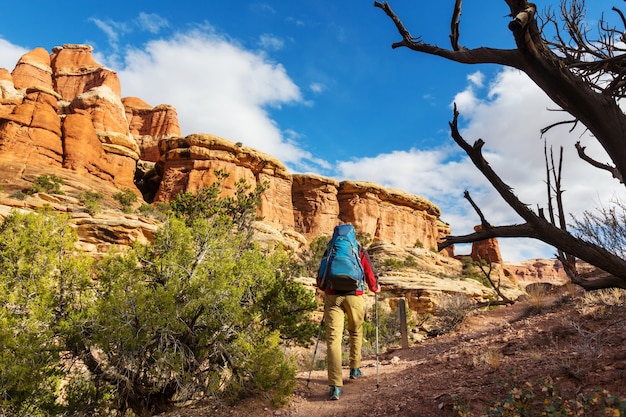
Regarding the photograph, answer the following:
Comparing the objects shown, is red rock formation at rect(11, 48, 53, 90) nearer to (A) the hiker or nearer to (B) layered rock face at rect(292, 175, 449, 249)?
(B) layered rock face at rect(292, 175, 449, 249)

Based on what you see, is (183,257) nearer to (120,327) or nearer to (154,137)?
(120,327)

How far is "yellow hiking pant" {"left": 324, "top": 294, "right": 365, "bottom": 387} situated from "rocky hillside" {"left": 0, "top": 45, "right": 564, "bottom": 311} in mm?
15258

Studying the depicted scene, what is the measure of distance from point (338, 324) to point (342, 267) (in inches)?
27.9

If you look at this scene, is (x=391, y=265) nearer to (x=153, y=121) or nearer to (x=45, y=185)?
(x=45, y=185)

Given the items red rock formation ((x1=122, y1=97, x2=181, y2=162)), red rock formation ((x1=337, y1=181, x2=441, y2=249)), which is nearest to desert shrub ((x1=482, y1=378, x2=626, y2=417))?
red rock formation ((x1=337, y1=181, x2=441, y2=249))

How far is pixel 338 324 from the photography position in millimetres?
4711

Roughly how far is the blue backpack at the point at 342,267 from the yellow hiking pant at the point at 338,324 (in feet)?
0.58

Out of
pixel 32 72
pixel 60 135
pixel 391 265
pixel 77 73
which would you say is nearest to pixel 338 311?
pixel 391 265

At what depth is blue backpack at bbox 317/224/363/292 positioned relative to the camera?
464cm

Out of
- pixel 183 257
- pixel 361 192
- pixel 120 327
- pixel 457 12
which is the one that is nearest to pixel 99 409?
pixel 120 327

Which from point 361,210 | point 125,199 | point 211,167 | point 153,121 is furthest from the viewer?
point 153,121

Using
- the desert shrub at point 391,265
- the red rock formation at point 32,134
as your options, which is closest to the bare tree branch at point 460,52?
the desert shrub at point 391,265

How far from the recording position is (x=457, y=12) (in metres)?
2.83

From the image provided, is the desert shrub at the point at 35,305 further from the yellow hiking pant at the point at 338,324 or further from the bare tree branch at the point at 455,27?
the bare tree branch at the point at 455,27
